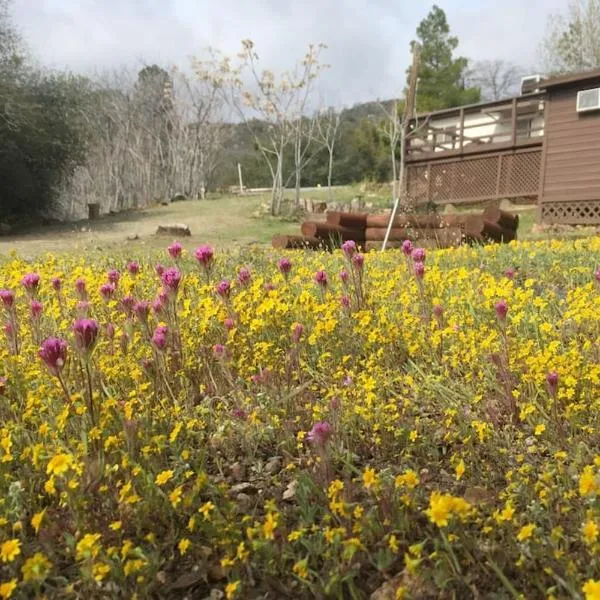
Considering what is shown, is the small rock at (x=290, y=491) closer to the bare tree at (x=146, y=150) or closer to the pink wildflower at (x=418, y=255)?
the pink wildflower at (x=418, y=255)

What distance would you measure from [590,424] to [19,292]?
11.9ft

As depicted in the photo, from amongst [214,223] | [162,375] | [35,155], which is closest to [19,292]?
[162,375]

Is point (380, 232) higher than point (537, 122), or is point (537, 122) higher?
point (537, 122)

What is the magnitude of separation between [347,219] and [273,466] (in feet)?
28.6

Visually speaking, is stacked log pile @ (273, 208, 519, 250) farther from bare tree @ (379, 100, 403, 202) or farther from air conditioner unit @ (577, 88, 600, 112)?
air conditioner unit @ (577, 88, 600, 112)

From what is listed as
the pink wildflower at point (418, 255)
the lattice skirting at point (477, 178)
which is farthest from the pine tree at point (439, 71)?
the pink wildflower at point (418, 255)

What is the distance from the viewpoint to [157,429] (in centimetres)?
213

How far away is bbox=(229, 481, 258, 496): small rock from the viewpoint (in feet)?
6.18

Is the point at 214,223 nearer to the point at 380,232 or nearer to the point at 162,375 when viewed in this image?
the point at 380,232

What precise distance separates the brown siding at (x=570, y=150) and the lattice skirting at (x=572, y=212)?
0.14m

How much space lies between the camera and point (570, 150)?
1675 cm

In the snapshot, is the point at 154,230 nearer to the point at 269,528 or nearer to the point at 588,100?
the point at 588,100

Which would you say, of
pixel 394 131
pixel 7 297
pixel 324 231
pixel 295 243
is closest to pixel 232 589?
pixel 7 297

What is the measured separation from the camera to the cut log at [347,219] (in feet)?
33.7
